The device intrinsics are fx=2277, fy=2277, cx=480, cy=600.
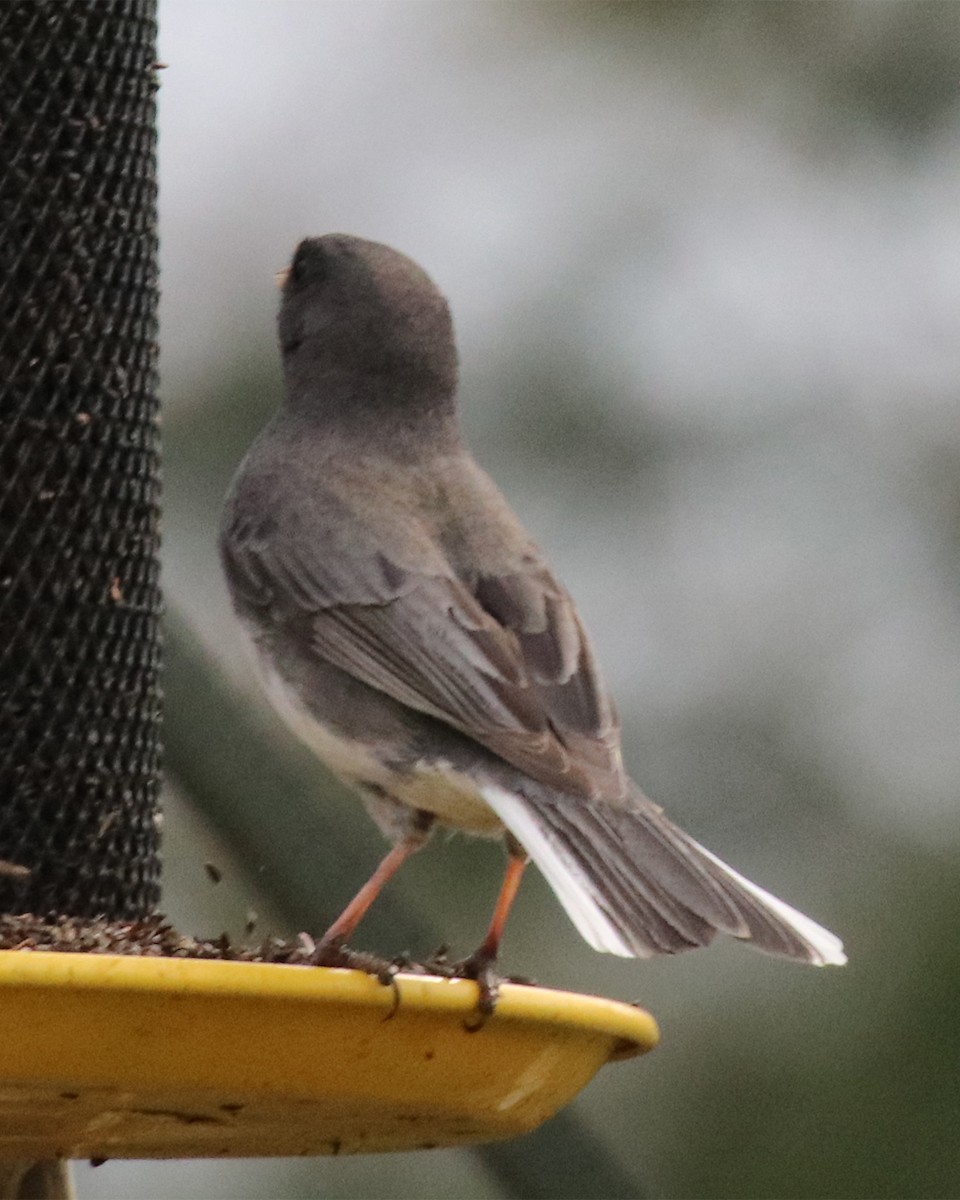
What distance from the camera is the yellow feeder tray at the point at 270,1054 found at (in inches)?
100

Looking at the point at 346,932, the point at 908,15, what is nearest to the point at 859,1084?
the point at 346,932

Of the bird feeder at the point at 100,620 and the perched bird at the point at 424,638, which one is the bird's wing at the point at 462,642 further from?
the bird feeder at the point at 100,620

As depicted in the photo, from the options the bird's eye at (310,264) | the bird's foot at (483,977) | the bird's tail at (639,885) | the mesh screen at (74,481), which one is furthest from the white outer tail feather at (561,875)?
the bird's eye at (310,264)

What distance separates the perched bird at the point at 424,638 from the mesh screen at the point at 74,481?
291 millimetres

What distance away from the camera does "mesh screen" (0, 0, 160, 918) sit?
3.62 metres

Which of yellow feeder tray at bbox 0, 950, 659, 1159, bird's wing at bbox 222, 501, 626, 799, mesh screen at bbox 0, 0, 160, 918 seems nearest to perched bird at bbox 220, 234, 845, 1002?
bird's wing at bbox 222, 501, 626, 799

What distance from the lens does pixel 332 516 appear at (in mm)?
4012

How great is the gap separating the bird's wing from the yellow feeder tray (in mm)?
586

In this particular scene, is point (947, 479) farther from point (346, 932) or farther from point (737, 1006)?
point (346, 932)

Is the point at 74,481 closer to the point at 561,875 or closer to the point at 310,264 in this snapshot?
the point at 310,264

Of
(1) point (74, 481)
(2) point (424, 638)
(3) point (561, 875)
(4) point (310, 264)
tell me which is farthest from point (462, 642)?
(4) point (310, 264)

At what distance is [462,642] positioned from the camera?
12.1ft

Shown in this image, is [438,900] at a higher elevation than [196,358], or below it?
below

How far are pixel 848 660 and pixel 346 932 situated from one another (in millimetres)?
3592
